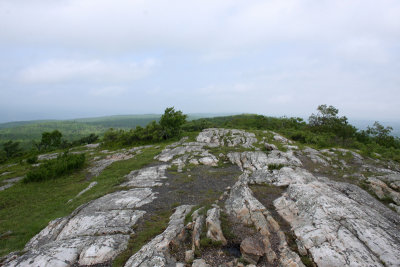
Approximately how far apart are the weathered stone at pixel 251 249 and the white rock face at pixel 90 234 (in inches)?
212

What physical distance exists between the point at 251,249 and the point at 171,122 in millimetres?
33084

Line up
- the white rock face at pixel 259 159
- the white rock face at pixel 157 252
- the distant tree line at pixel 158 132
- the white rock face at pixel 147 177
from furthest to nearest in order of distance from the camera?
the distant tree line at pixel 158 132
the white rock face at pixel 259 159
the white rock face at pixel 147 177
the white rock face at pixel 157 252

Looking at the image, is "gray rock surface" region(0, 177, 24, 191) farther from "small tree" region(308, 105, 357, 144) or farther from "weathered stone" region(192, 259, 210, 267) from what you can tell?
"small tree" region(308, 105, 357, 144)

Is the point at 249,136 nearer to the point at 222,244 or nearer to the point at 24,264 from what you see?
the point at 222,244

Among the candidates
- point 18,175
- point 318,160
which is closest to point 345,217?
point 318,160

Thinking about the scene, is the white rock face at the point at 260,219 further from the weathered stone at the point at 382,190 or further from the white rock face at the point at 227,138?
the white rock face at the point at 227,138

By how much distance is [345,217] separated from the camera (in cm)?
854

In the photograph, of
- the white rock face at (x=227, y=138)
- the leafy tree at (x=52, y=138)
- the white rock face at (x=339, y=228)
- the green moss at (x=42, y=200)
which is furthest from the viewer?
the leafy tree at (x=52, y=138)

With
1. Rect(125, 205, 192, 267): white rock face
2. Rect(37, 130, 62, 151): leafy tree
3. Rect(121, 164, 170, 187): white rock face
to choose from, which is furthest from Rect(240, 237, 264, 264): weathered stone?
Rect(37, 130, 62, 151): leafy tree

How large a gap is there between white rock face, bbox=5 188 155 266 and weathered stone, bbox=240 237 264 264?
17.6 feet

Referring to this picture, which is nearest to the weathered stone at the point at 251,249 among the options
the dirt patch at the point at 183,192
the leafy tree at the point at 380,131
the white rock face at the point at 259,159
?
the dirt patch at the point at 183,192

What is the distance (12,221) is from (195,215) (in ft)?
44.8

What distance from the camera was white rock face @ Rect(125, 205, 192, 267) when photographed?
6.66m

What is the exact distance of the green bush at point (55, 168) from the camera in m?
19.9
